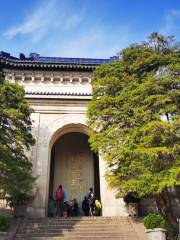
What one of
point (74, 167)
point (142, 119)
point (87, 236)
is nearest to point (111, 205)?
point (87, 236)

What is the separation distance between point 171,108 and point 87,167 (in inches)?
340

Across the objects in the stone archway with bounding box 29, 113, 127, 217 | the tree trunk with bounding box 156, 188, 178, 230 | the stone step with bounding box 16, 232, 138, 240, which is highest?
the stone archway with bounding box 29, 113, 127, 217

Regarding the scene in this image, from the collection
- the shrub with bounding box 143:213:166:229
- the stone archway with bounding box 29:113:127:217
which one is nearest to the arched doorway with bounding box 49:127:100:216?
the stone archway with bounding box 29:113:127:217

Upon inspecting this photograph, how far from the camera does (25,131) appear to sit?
37.0 ft

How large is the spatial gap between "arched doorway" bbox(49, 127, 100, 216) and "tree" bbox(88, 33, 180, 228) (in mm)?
5414

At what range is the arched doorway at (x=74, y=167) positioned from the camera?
1653 cm

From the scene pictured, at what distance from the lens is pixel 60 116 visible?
51.2ft

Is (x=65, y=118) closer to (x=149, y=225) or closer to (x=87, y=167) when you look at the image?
(x=87, y=167)

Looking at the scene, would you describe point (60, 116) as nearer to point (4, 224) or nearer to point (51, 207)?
point (51, 207)

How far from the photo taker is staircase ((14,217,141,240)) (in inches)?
388

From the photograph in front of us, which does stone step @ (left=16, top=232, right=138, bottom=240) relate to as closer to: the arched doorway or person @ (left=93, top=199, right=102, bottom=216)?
person @ (left=93, top=199, right=102, bottom=216)

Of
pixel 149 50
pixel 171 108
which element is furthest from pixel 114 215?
pixel 149 50

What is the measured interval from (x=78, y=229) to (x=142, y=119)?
465cm

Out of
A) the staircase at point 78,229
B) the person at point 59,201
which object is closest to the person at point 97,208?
the person at point 59,201
